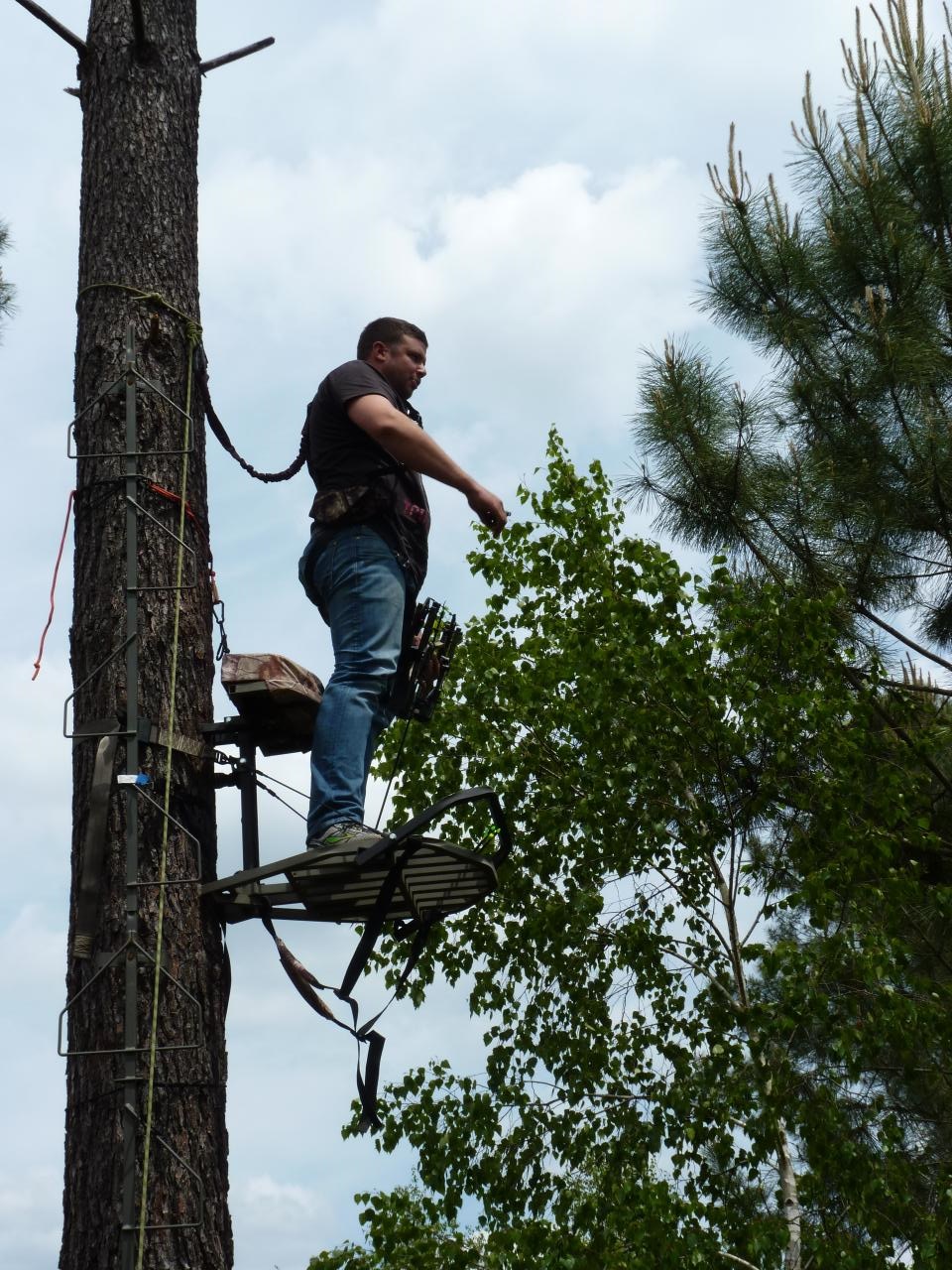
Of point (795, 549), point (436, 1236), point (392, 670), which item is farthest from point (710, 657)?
point (392, 670)

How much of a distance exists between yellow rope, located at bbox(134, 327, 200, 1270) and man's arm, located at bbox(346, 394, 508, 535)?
1.92 feet

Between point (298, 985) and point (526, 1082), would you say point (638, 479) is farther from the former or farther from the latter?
point (298, 985)

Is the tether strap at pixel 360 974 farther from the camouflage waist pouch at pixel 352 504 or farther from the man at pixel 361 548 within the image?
the camouflage waist pouch at pixel 352 504

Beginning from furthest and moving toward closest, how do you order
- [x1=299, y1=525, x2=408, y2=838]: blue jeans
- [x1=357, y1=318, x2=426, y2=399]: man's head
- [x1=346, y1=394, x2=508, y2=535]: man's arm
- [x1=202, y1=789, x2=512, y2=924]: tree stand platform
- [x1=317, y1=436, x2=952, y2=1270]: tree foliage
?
[x1=317, y1=436, x2=952, y2=1270]: tree foliage
[x1=357, y1=318, x2=426, y2=399]: man's head
[x1=346, y1=394, x2=508, y2=535]: man's arm
[x1=299, y1=525, x2=408, y2=838]: blue jeans
[x1=202, y1=789, x2=512, y2=924]: tree stand platform

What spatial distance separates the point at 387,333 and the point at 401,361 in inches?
4.2

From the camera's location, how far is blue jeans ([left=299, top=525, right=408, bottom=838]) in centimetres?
395

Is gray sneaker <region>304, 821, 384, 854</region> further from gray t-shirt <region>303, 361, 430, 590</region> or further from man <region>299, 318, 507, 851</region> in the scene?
A: gray t-shirt <region>303, 361, 430, 590</region>

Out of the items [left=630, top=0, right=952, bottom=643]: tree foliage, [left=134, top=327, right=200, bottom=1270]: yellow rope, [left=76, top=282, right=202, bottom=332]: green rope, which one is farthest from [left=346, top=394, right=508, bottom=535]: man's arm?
[left=630, top=0, right=952, bottom=643]: tree foliage

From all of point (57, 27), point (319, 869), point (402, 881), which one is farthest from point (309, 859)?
point (57, 27)

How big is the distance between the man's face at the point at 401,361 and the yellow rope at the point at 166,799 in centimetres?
58

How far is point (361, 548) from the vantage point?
4238 mm

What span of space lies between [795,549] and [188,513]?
7170 millimetres

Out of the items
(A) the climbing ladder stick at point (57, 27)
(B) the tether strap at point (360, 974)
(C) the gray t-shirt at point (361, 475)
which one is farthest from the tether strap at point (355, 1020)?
(A) the climbing ladder stick at point (57, 27)

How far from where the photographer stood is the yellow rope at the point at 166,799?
3.44 metres
